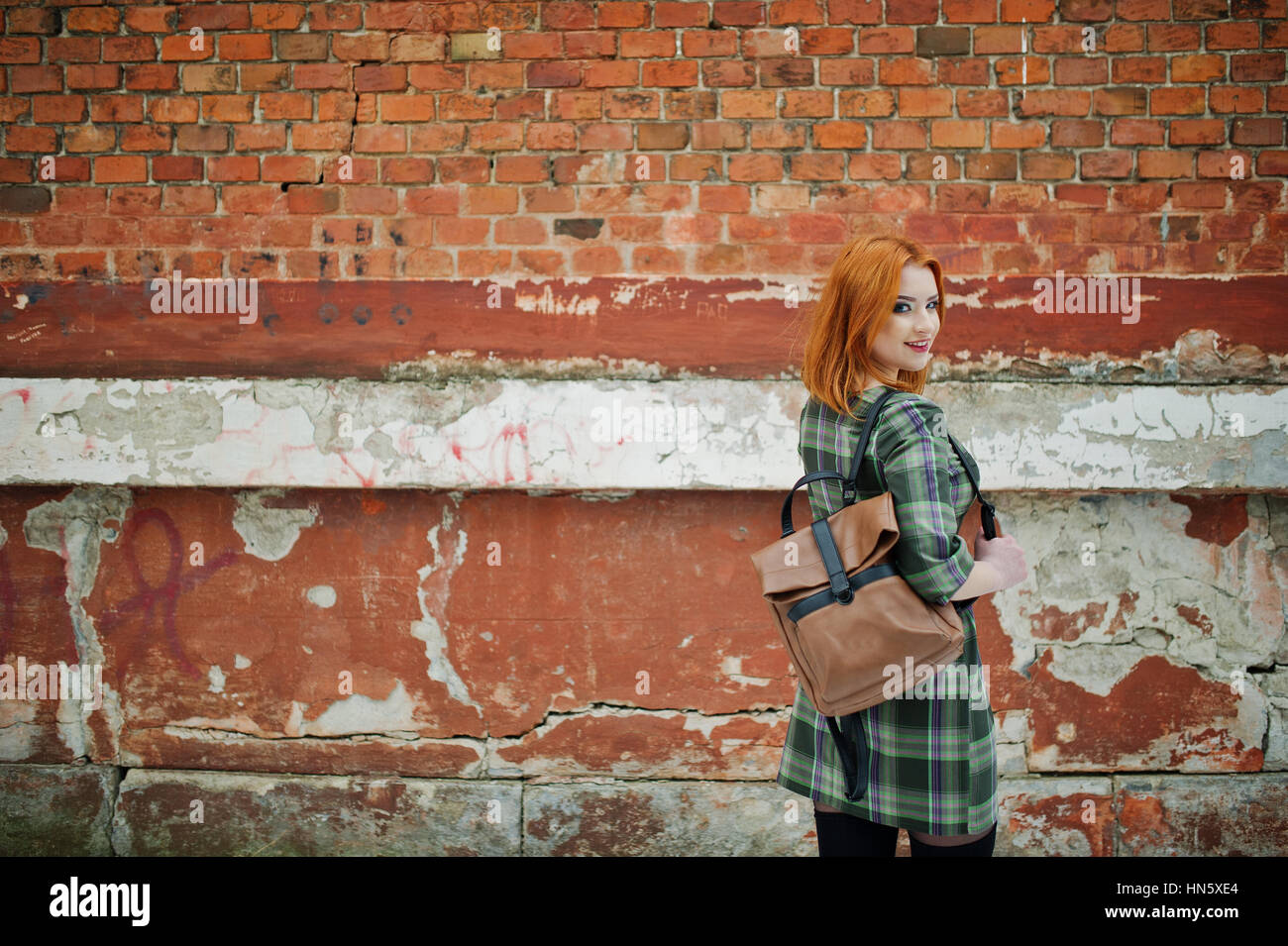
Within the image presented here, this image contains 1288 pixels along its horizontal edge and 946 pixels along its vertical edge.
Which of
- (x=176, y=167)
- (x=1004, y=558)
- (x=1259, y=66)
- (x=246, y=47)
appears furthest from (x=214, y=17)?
(x=1259, y=66)

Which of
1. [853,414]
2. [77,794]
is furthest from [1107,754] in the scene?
[77,794]

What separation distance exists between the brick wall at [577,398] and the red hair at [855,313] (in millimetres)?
1101

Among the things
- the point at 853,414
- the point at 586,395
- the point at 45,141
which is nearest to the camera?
the point at 853,414

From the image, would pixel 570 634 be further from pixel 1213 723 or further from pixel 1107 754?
pixel 1213 723

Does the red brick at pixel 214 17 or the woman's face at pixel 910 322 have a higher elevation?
the red brick at pixel 214 17

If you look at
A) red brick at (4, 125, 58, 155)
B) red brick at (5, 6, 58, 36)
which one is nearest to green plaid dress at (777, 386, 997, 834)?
red brick at (4, 125, 58, 155)

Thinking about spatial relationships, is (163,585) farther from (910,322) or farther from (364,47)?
(910,322)

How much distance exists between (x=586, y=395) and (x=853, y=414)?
1.32 m

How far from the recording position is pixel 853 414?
5.60ft

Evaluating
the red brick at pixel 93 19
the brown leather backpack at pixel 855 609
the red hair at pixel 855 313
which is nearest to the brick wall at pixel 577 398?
the red brick at pixel 93 19

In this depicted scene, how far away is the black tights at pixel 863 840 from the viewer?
68.9 inches

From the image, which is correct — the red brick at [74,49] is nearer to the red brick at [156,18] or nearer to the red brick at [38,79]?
the red brick at [38,79]

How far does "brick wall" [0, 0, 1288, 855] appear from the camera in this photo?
9.56 ft

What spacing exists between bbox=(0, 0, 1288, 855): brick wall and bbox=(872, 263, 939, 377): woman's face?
3.68 ft
